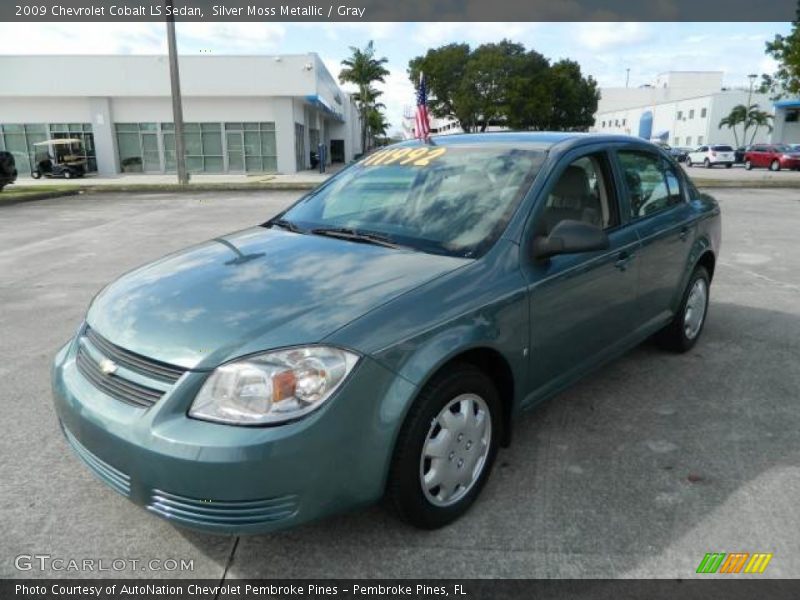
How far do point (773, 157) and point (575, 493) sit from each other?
4145cm

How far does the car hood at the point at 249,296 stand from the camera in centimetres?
214

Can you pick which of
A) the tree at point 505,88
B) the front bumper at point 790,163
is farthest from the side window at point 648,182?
the tree at point 505,88

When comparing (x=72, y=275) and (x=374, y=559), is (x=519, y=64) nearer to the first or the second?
(x=72, y=275)

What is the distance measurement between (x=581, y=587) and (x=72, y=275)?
7.08 m

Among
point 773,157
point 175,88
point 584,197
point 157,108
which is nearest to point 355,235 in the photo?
point 584,197

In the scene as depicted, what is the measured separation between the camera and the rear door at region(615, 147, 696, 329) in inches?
145

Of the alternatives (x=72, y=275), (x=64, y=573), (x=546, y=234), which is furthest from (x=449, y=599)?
(x=72, y=275)

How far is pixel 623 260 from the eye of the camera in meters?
3.41

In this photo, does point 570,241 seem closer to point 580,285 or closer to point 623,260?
point 580,285

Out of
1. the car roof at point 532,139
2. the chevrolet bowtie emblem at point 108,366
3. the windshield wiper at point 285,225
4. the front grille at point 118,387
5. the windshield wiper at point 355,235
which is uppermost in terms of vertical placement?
the car roof at point 532,139

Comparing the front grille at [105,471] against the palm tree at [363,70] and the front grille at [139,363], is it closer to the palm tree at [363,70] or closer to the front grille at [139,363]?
the front grille at [139,363]

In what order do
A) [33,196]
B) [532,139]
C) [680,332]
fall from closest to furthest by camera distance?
[532,139] < [680,332] < [33,196]

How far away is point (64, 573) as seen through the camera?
7.54 ft

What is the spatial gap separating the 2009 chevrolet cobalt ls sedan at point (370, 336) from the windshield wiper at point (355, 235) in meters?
0.01
